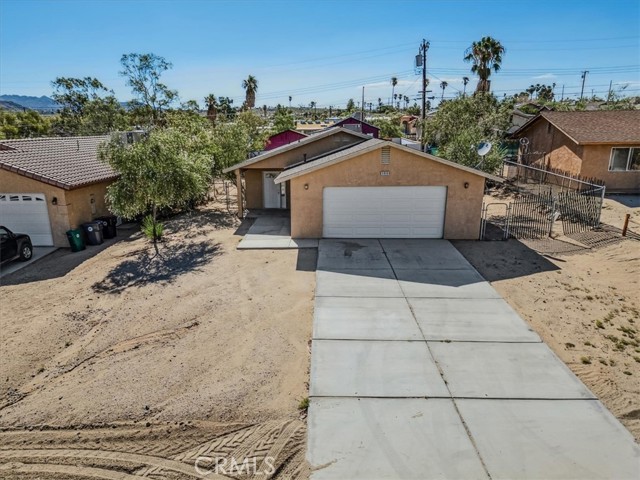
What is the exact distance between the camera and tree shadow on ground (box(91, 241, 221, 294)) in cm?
1188

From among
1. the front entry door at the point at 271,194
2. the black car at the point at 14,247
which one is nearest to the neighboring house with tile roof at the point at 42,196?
the black car at the point at 14,247

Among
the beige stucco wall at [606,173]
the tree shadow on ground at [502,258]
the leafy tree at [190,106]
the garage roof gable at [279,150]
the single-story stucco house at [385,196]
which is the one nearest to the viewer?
the tree shadow on ground at [502,258]

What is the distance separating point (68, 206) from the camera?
15500mm

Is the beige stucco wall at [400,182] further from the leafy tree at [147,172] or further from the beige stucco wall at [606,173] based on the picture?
the beige stucco wall at [606,173]

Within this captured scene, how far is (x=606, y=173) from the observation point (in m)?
22.7

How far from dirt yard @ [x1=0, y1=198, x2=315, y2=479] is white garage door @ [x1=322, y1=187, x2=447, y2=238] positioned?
3.19 meters

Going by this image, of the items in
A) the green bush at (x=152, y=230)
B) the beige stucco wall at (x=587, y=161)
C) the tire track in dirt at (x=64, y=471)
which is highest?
the beige stucco wall at (x=587, y=161)

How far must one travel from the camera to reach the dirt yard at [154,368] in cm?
571

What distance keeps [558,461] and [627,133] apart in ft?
76.8

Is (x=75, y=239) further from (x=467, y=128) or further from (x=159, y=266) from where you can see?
(x=467, y=128)

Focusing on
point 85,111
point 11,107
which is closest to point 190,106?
point 85,111

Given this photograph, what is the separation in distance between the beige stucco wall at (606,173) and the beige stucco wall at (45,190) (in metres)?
25.2

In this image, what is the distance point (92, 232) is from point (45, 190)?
220cm

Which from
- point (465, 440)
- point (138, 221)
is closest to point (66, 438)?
point (465, 440)
